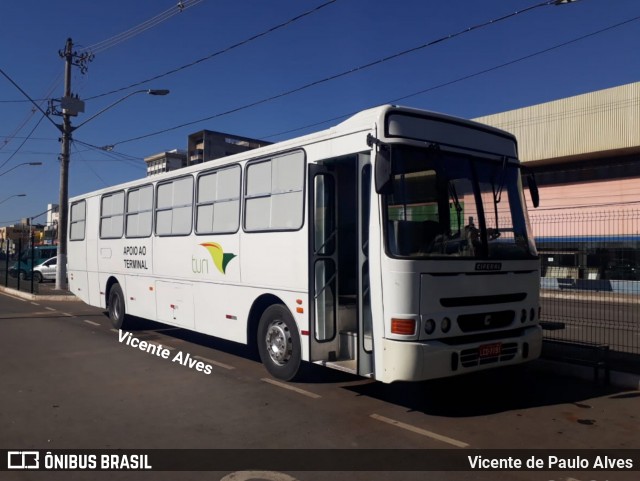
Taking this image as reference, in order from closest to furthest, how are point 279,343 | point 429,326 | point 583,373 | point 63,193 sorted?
point 429,326 → point 279,343 → point 583,373 → point 63,193

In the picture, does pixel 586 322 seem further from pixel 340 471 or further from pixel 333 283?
pixel 340 471

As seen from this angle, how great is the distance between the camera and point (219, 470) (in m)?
4.79

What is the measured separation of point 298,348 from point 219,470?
272 centimetres

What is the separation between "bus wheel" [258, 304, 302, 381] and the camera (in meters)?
7.50

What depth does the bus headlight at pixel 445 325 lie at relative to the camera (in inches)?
241

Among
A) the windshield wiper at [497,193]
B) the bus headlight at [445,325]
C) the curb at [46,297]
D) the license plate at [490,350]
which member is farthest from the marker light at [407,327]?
the curb at [46,297]

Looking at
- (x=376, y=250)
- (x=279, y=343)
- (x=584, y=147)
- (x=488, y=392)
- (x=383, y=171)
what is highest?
(x=584, y=147)

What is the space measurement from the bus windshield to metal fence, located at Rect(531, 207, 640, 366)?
5.39 meters

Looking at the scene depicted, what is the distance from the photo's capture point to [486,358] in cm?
645

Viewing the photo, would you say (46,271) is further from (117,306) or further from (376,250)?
(376,250)

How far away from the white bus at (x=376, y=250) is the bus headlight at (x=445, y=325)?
0.03 m

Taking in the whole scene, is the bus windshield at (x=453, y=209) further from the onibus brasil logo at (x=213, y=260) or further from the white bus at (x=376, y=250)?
the onibus brasil logo at (x=213, y=260)

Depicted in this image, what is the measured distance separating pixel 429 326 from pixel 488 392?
2068mm

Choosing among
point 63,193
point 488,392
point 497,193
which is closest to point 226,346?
point 488,392
